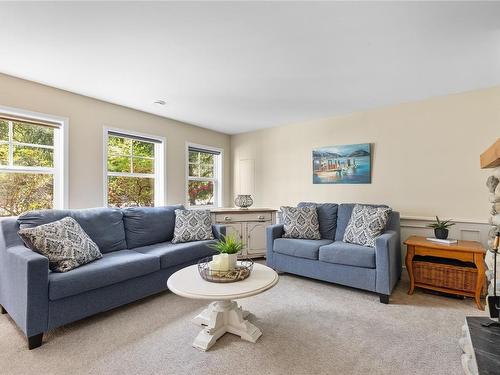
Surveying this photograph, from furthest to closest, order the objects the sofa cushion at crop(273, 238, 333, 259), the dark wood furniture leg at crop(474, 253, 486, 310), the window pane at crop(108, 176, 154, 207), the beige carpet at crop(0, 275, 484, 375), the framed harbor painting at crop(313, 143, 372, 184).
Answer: the framed harbor painting at crop(313, 143, 372, 184) → the window pane at crop(108, 176, 154, 207) → the sofa cushion at crop(273, 238, 333, 259) → the dark wood furniture leg at crop(474, 253, 486, 310) → the beige carpet at crop(0, 275, 484, 375)

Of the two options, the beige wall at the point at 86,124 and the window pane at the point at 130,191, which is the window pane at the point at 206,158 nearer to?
the beige wall at the point at 86,124

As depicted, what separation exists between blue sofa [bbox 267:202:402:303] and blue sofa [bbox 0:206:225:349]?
0.91 meters

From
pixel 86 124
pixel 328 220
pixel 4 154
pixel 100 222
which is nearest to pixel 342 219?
pixel 328 220

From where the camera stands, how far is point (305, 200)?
4.33 m

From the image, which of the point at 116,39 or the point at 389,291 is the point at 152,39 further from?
the point at 389,291

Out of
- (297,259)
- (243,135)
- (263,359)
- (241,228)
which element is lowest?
(263,359)

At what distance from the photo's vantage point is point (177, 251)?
115 inches

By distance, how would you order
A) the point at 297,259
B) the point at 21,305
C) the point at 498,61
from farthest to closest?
the point at 297,259, the point at 498,61, the point at 21,305

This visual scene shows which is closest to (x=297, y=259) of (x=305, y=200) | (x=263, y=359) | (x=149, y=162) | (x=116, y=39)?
(x=305, y=200)

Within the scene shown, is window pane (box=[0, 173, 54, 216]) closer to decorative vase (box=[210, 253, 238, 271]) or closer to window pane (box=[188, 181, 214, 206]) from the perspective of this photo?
window pane (box=[188, 181, 214, 206])

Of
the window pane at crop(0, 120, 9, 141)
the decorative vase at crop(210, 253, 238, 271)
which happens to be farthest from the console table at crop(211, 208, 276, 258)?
the window pane at crop(0, 120, 9, 141)

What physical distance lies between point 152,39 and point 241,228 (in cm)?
282

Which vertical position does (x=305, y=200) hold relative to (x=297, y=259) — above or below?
above

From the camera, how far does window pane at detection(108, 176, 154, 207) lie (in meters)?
3.56
